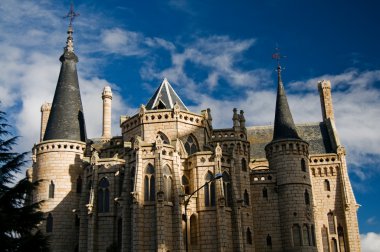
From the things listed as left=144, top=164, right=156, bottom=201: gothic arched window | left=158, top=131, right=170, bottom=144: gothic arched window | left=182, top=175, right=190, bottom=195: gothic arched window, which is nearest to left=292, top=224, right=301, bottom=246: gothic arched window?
left=182, top=175, right=190, bottom=195: gothic arched window

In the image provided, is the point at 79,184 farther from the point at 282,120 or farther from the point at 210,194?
the point at 282,120

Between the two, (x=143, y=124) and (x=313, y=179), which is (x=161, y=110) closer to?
(x=143, y=124)

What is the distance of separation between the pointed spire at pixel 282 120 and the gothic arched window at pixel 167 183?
1226cm

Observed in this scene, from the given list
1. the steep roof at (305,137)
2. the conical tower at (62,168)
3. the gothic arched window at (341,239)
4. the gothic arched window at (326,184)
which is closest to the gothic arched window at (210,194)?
the conical tower at (62,168)

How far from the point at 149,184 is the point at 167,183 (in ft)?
4.30

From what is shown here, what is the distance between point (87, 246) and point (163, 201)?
7.54 m

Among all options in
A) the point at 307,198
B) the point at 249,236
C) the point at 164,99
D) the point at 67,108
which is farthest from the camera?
the point at 67,108

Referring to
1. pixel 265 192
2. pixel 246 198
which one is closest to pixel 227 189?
pixel 246 198

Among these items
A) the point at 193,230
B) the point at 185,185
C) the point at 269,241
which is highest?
the point at 185,185

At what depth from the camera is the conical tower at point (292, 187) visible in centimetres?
4275

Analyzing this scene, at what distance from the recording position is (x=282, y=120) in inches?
1844

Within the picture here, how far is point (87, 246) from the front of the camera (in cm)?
3919

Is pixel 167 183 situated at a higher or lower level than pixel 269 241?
higher

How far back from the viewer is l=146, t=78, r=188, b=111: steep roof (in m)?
45.9
